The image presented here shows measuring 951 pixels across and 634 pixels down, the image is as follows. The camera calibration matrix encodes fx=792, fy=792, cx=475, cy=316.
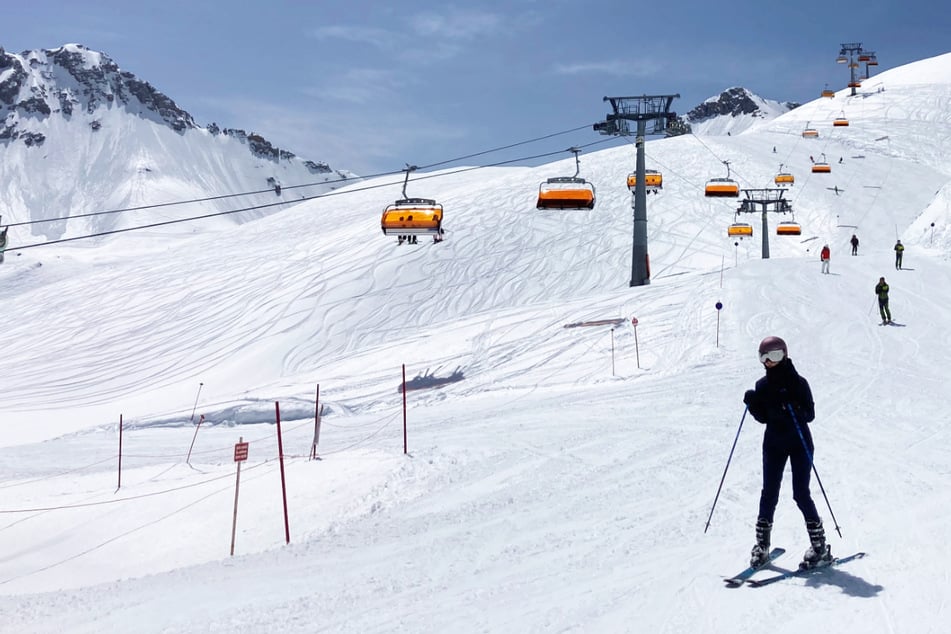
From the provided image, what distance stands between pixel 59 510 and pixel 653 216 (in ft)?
167

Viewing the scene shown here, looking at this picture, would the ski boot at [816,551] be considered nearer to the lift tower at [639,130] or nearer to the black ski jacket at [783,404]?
the black ski jacket at [783,404]

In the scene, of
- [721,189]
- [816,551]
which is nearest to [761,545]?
[816,551]

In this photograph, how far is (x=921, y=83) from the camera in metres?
120

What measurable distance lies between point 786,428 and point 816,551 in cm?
97

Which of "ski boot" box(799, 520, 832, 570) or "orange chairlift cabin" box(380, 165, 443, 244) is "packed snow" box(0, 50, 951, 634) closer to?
"ski boot" box(799, 520, 832, 570)

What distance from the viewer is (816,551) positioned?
6027mm

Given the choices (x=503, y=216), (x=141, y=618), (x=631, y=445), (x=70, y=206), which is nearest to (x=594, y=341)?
(x=631, y=445)

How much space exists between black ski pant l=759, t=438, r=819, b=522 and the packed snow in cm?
53

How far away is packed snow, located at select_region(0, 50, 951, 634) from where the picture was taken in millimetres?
6531

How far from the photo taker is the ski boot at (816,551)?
601 centimetres

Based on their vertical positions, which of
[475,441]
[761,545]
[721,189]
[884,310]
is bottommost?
[475,441]

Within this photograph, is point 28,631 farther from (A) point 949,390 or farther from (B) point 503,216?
(B) point 503,216

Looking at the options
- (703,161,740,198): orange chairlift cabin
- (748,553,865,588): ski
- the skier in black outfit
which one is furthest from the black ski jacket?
(703,161,740,198): orange chairlift cabin

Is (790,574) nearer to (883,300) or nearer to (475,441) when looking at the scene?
(475,441)
